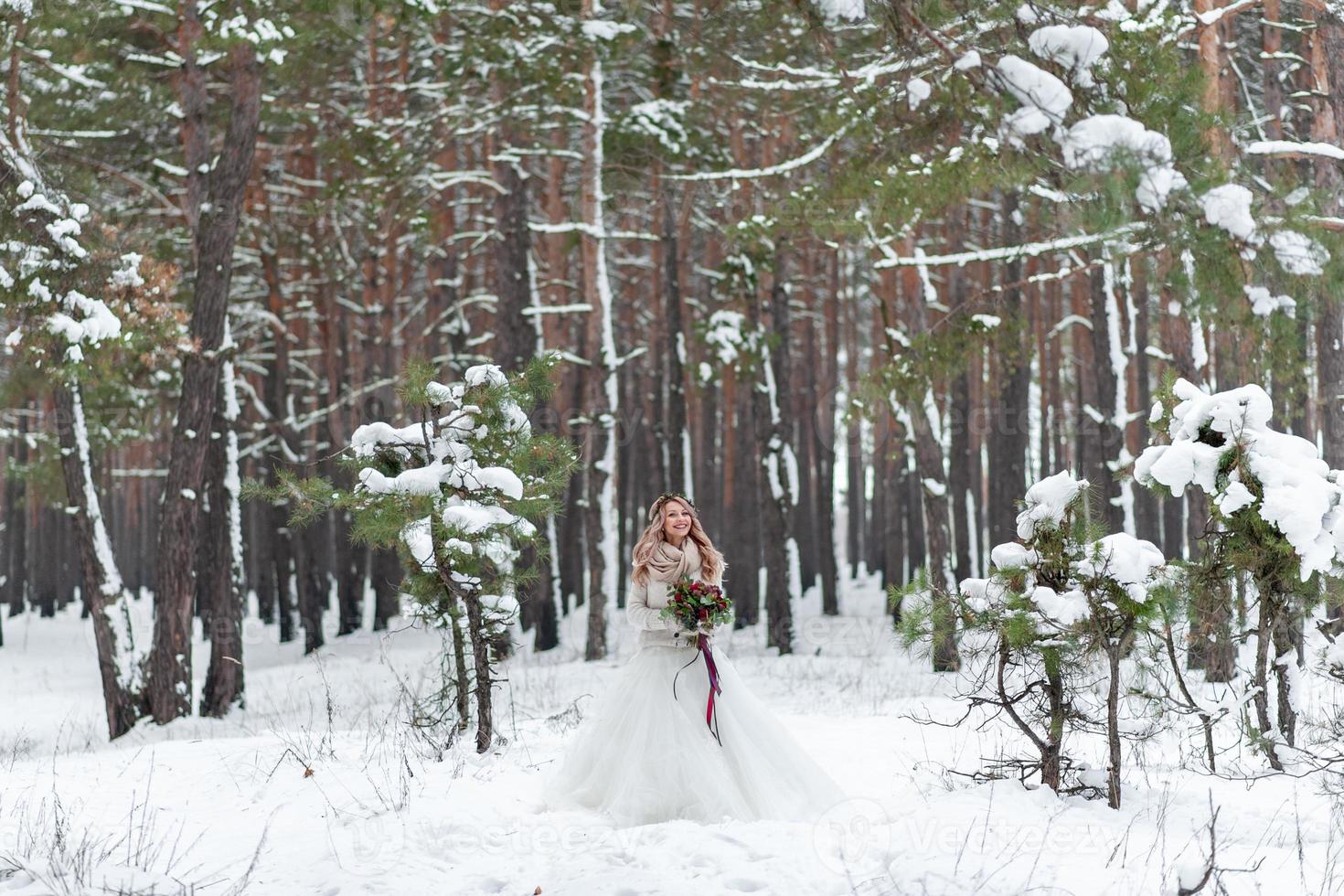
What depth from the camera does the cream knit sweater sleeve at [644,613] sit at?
684cm

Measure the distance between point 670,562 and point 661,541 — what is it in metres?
0.17

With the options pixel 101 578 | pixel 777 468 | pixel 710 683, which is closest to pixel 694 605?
pixel 710 683

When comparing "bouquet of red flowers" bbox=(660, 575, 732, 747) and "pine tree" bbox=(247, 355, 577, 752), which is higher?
"pine tree" bbox=(247, 355, 577, 752)

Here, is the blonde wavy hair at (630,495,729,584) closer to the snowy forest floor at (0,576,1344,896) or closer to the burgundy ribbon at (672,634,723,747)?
the burgundy ribbon at (672,634,723,747)

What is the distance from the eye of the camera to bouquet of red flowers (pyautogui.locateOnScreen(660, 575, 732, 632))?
6664mm

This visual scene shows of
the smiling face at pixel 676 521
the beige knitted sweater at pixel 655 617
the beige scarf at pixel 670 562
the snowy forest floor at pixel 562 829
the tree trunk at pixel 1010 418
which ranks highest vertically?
the tree trunk at pixel 1010 418

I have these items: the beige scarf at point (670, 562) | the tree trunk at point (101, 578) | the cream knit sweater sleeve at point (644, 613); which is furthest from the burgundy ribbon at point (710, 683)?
the tree trunk at point (101, 578)

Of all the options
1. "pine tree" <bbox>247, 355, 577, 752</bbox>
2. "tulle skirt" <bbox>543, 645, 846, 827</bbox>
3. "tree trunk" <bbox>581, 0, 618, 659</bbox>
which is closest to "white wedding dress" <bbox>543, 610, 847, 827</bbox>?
"tulle skirt" <bbox>543, 645, 846, 827</bbox>

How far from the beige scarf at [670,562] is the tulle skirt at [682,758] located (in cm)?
46

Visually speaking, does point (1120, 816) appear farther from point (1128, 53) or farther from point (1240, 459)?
point (1128, 53)

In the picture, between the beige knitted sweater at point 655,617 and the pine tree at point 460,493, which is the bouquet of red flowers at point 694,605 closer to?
the beige knitted sweater at point 655,617

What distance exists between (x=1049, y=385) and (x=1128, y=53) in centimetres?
2020

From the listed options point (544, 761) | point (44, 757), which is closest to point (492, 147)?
point (44, 757)

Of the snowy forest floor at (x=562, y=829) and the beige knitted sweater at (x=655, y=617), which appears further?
the beige knitted sweater at (x=655, y=617)
